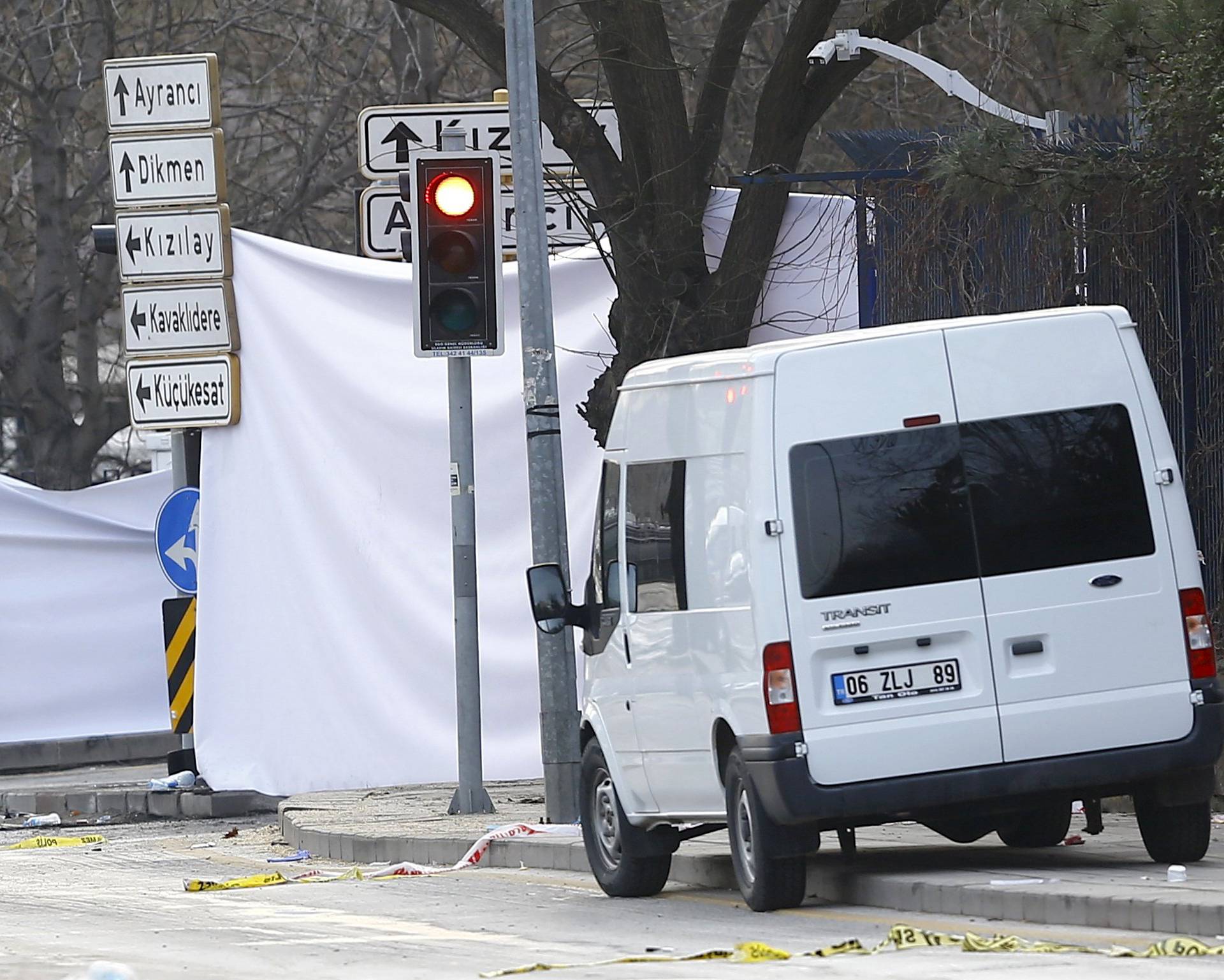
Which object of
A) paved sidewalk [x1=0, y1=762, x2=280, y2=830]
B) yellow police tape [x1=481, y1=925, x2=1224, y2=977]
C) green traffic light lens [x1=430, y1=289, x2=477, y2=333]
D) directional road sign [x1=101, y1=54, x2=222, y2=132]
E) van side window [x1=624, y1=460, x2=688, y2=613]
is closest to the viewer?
yellow police tape [x1=481, y1=925, x2=1224, y2=977]

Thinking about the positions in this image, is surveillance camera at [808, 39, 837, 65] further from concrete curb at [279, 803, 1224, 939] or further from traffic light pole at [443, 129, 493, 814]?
concrete curb at [279, 803, 1224, 939]

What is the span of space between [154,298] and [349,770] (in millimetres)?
3681

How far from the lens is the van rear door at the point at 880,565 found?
31.2ft

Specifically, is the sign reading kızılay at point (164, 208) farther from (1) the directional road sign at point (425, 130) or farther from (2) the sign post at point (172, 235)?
(1) the directional road sign at point (425, 130)

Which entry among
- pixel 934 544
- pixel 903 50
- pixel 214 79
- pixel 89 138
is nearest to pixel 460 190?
pixel 903 50

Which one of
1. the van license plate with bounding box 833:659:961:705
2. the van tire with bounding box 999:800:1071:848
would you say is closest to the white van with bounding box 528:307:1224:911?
the van license plate with bounding box 833:659:961:705

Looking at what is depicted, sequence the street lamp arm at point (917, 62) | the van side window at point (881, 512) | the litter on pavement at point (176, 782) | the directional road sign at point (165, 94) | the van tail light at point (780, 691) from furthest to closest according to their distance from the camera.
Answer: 1. the litter on pavement at point (176, 782)
2. the directional road sign at point (165, 94)
3. the street lamp arm at point (917, 62)
4. the van side window at point (881, 512)
5. the van tail light at point (780, 691)

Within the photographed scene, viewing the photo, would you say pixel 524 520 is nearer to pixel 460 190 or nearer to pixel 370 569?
pixel 370 569

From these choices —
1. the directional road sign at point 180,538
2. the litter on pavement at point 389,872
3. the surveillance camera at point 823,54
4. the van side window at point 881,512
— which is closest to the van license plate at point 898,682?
the van side window at point 881,512

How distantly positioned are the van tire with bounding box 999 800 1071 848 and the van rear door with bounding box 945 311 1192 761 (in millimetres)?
1556

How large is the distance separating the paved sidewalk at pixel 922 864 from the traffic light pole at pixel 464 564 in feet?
1.42

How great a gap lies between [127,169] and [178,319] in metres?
1.12

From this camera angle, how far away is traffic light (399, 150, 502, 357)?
47.4 ft

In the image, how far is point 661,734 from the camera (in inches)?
414
